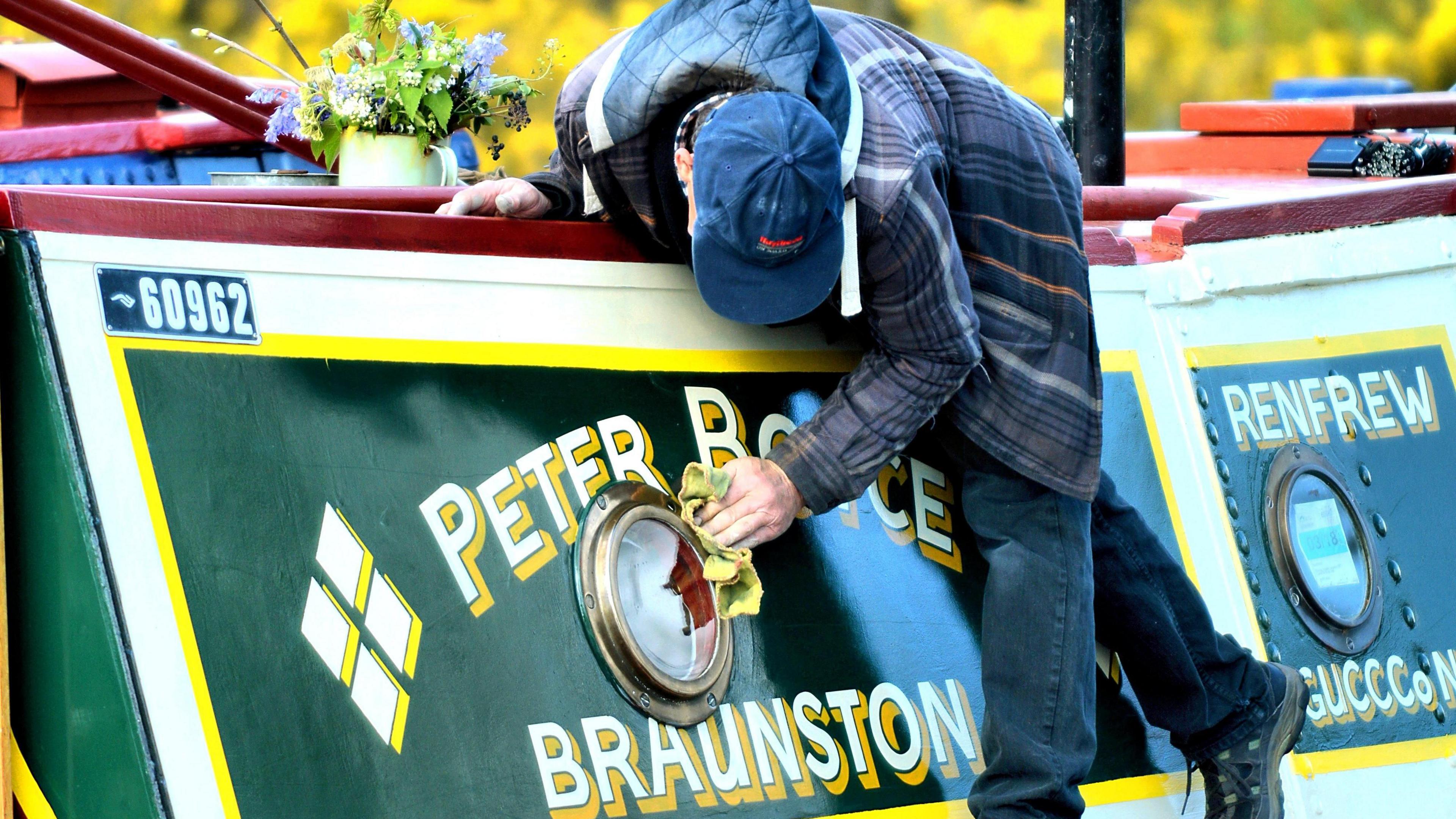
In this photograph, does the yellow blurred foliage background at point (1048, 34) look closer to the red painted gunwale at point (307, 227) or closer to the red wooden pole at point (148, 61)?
the red wooden pole at point (148, 61)

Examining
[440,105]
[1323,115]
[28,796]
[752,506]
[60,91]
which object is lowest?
[28,796]

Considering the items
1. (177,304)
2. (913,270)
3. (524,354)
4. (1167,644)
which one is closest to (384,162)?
(524,354)

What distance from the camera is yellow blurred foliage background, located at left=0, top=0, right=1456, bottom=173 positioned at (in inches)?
328

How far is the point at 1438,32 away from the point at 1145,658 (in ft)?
32.5

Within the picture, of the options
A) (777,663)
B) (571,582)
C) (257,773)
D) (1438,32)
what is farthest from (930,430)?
(1438,32)

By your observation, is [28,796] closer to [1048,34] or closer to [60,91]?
[60,91]

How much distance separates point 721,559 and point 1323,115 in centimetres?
256

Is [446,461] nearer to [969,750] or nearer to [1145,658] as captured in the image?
[969,750]

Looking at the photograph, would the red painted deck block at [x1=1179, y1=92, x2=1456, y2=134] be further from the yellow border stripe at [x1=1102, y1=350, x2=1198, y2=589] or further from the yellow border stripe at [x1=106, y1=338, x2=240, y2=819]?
the yellow border stripe at [x1=106, y1=338, x2=240, y2=819]

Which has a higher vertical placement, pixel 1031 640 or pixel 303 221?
pixel 303 221

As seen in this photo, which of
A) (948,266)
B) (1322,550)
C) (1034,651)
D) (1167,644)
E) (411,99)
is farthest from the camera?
(1322,550)

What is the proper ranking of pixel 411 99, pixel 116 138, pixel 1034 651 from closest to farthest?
pixel 1034 651, pixel 411 99, pixel 116 138

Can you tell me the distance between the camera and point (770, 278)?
1.67 m

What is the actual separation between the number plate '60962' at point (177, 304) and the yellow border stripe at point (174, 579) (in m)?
0.03
